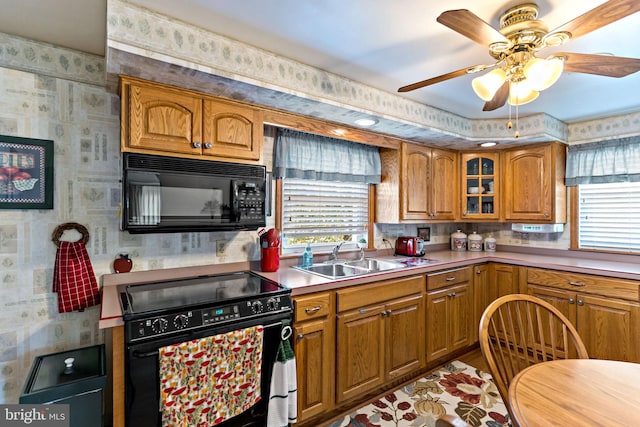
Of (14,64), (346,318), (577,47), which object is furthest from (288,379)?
(577,47)

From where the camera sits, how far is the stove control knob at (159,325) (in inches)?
57.8

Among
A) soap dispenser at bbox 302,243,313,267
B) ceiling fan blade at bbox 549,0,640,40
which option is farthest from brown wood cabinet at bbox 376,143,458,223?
ceiling fan blade at bbox 549,0,640,40

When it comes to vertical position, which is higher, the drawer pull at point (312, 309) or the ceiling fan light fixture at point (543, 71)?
the ceiling fan light fixture at point (543, 71)

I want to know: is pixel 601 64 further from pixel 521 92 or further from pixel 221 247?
pixel 221 247

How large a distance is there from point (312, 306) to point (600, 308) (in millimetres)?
2401

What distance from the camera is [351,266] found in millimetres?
2754

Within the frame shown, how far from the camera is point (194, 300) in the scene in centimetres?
166

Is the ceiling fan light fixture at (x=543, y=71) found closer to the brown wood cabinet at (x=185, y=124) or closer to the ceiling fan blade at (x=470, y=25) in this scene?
the ceiling fan blade at (x=470, y=25)

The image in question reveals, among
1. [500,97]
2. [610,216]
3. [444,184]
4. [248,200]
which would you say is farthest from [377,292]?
[610,216]

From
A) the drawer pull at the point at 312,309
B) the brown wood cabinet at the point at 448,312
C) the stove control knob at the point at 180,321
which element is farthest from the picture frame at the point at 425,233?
the stove control knob at the point at 180,321

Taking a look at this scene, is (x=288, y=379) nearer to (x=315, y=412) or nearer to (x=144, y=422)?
(x=315, y=412)

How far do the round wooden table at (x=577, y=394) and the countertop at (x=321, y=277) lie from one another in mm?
1129

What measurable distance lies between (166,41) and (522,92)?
71.7 inches

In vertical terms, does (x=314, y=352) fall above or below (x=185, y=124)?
below
